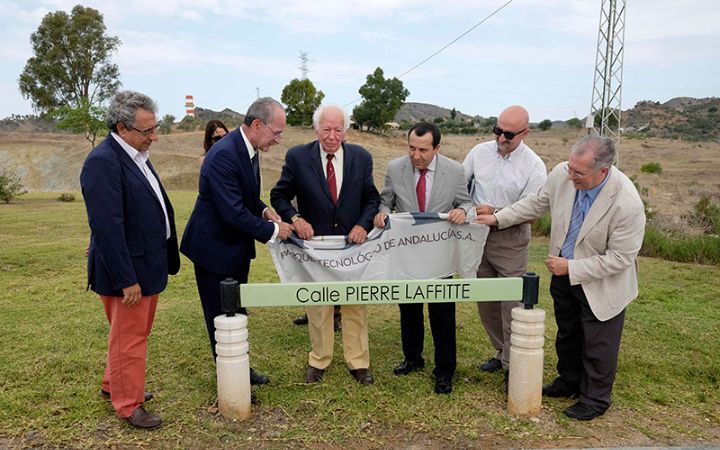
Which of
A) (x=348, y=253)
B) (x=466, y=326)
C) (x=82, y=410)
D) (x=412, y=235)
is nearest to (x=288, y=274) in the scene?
(x=348, y=253)

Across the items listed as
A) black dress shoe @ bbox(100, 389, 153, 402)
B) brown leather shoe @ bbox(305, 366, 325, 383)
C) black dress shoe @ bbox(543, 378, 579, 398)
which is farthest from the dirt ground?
black dress shoe @ bbox(100, 389, 153, 402)

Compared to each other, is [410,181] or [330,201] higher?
[410,181]

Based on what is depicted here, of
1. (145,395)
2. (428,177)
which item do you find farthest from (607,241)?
(145,395)

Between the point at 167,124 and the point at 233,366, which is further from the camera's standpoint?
the point at 167,124

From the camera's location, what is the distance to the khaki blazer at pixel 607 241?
379 cm

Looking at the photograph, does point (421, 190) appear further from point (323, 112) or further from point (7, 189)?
point (7, 189)

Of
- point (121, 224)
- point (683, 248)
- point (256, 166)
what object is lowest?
point (683, 248)

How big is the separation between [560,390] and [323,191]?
2.33 m

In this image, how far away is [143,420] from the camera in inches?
153

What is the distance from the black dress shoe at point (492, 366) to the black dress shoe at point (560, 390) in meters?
0.54

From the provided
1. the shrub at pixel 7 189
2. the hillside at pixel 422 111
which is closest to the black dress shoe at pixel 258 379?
the shrub at pixel 7 189

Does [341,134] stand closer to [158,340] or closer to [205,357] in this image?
[205,357]

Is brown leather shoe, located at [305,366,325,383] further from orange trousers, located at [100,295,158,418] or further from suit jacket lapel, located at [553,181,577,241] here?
suit jacket lapel, located at [553,181,577,241]

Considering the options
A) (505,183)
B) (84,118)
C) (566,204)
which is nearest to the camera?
(566,204)
